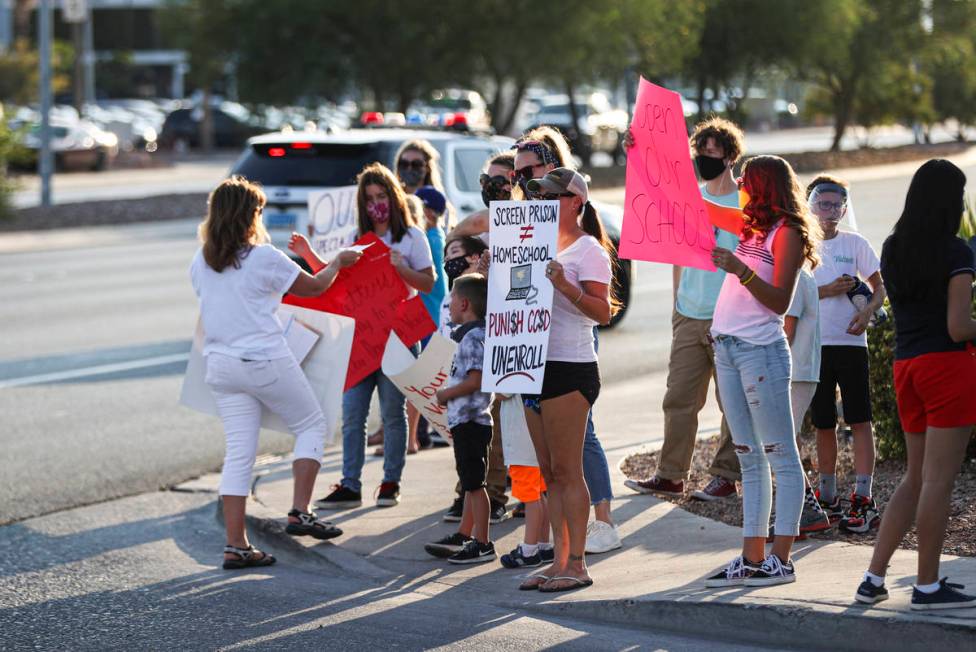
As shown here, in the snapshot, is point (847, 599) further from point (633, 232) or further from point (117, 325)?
point (117, 325)

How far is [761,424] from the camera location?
5820 mm

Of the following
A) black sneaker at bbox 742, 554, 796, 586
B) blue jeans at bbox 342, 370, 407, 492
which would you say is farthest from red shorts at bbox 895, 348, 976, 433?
blue jeans at bbox 342, 370, 407, 492

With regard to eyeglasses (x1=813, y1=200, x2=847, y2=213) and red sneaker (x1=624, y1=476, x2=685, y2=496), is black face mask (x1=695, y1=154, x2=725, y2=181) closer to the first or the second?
eyeglasses (x1=813, y1=200, x2=847, y2=213)

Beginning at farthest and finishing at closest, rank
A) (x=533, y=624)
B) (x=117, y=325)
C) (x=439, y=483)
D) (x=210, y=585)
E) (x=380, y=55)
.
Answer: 1. (x=380, y=55)
2. (x=117, y=325)
3. (x=439, y=483)
4. (x=210, y=585)
5. (x=533, y=624)

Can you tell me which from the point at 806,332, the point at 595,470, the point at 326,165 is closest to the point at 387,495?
the point at 595,470

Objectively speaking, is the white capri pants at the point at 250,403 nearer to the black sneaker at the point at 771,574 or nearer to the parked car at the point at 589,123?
the black sneaker at the point at 771,574

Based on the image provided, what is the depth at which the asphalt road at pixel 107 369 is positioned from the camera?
9055mm

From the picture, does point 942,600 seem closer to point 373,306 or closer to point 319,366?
point 319,366

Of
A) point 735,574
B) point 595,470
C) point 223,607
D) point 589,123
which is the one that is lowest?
point 223,607

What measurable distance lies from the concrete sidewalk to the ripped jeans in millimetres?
306

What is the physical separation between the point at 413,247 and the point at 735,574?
2837 millimetres

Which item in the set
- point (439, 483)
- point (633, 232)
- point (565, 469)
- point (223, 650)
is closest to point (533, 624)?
point (565, 469)

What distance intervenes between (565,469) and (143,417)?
5410 mm

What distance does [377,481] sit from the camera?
845 cm
